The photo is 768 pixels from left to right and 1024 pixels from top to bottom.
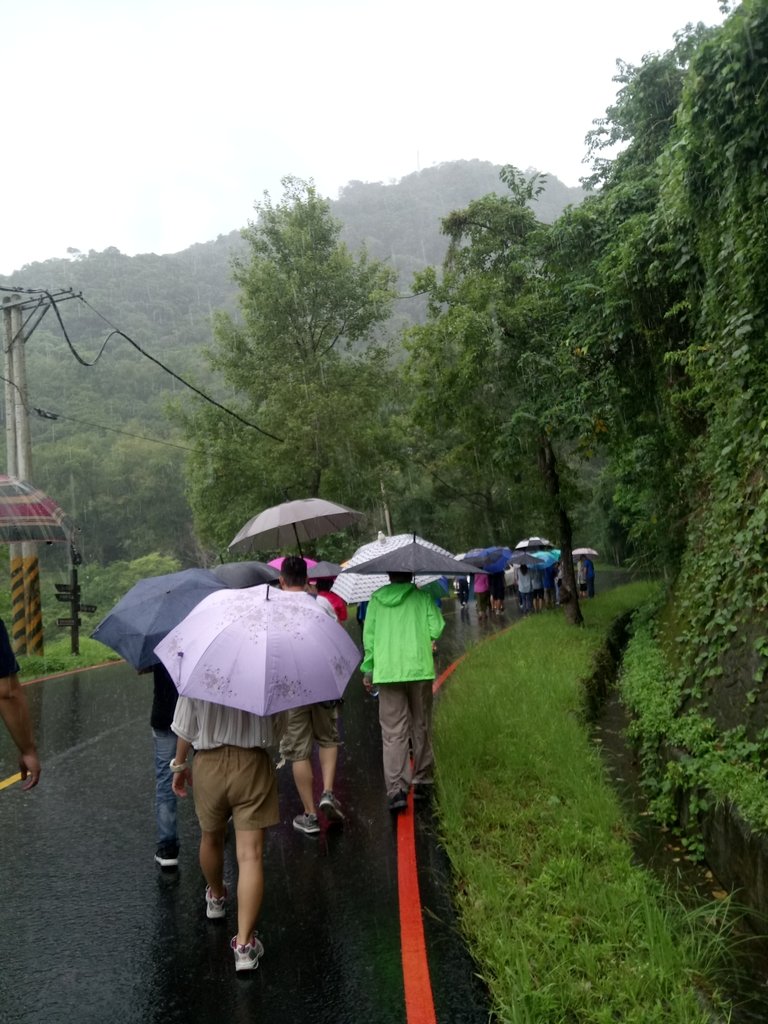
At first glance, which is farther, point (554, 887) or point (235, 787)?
point (554, 887)

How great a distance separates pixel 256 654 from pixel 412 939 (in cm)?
175

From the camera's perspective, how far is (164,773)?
207 inches

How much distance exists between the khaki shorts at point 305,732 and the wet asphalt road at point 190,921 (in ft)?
1.87

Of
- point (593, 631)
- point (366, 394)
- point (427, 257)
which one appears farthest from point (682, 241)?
point (427, 257)

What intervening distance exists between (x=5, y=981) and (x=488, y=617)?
18.9m

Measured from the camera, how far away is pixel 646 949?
12.3ft

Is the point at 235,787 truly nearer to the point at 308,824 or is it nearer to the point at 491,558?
the point at 308,824

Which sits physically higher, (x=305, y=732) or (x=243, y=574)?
(x=243, y=574)

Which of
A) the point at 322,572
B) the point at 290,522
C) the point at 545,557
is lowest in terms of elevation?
the point at 545,557

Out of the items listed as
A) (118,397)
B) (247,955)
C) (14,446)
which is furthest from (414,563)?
(118,397)

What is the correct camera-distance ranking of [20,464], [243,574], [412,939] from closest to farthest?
[412,939] < [243,574] < [20,464]

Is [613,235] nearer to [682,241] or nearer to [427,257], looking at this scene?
[682,241]

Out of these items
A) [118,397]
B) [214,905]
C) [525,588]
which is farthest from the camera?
[118,397]

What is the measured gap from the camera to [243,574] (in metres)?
7.15
